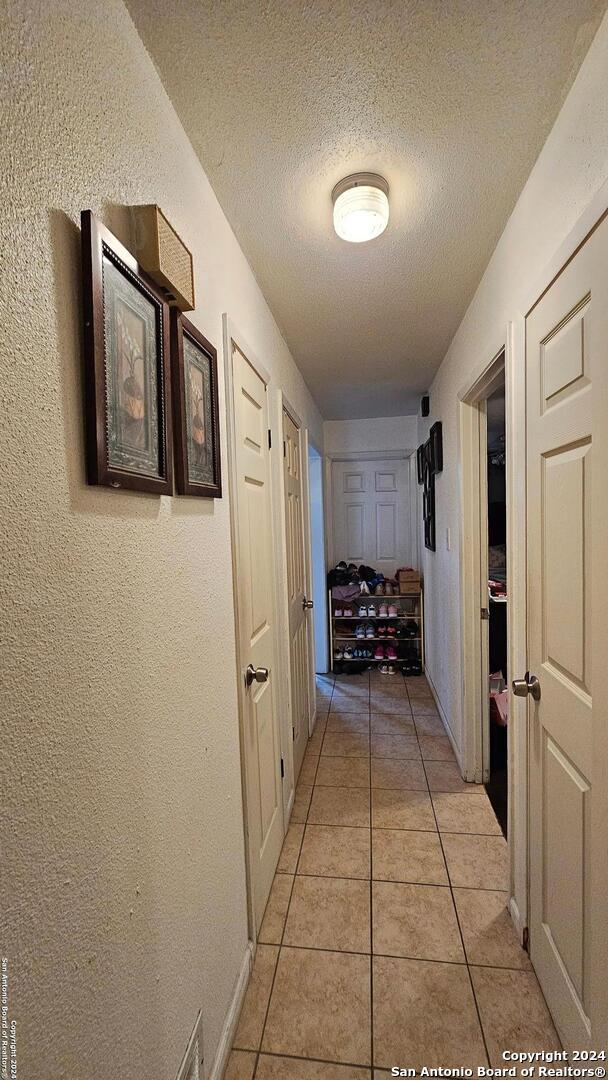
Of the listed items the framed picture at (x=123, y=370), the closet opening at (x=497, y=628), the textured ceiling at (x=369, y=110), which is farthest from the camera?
the closet opening at (x=497, y=628)

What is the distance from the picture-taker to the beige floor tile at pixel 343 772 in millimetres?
2371

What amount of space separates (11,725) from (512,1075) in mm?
1522

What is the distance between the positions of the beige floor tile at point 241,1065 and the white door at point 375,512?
11.5ft

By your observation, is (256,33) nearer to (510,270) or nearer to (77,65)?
(77,65)

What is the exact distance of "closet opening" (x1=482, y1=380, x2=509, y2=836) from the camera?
88.8 inches

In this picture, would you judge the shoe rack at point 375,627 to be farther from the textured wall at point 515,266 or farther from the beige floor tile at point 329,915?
the beige floor tile at point 329,915

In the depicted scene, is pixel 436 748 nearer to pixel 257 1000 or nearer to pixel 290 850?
pixel 290 850

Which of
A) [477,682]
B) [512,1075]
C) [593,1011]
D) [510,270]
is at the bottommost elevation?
[512,1075]

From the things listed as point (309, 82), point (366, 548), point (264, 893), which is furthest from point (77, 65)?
point (366, 548)

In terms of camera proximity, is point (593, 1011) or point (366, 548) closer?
point (593, 1011)

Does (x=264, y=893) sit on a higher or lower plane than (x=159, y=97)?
lower

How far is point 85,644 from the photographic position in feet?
2.13

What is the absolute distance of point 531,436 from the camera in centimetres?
131

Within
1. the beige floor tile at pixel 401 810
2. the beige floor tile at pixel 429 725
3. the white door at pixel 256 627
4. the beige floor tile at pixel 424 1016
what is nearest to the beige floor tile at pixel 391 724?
the beige floor tile at pixel 429 725
